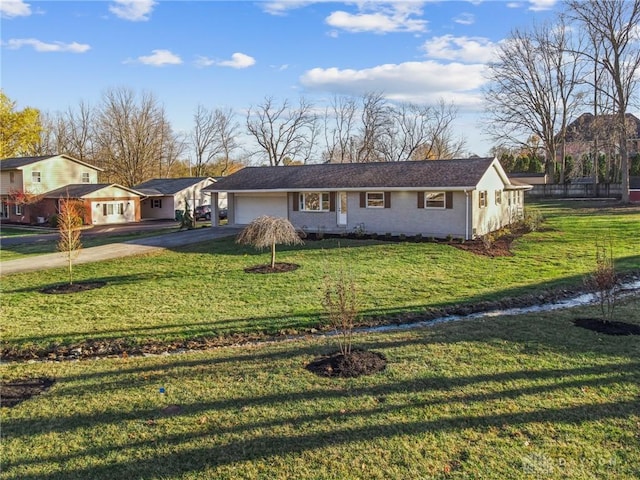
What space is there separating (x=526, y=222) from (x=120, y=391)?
2495 cm

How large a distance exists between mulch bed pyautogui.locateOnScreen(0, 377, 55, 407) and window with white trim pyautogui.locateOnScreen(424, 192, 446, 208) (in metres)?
18.4

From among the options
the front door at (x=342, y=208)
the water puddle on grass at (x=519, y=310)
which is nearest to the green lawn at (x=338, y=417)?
the water puddle on grass at (x=519, y=310)

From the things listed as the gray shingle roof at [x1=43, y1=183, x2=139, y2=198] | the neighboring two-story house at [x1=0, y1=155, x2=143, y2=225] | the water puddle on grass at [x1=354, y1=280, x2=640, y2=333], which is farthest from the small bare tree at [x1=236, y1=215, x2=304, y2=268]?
the gray shingle roof at [x1=43, y1=183, x2=139, y2=198]

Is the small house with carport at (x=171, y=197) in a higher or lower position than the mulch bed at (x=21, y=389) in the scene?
higher

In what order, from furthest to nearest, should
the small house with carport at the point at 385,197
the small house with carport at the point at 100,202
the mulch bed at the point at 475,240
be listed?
the small house with carport at the point at 100,202
the small house with carport at the point at 385,197
the mulch bed at the point at 475,240

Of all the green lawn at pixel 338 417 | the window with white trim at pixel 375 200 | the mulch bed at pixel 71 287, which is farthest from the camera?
the window with white trim at pixel 375 200

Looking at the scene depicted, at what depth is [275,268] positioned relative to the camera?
1625 centimetres

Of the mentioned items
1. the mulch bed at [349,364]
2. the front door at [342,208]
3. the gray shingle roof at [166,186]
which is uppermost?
the gray shingle roof at [166,186]

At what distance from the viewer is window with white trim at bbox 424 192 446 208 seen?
22234mm

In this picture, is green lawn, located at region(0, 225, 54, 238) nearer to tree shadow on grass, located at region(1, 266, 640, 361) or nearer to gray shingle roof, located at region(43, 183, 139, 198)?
gray shingle roof, located at region(43, 183, 139, 198)

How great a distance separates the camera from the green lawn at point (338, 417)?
4535mm

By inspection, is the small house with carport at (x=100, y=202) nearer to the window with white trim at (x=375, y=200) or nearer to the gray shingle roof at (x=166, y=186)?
the gray shingle roof at (x=166, y=186)

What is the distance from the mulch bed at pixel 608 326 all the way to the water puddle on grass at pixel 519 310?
4.87 feet

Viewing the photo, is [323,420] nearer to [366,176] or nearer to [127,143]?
[366,176]
